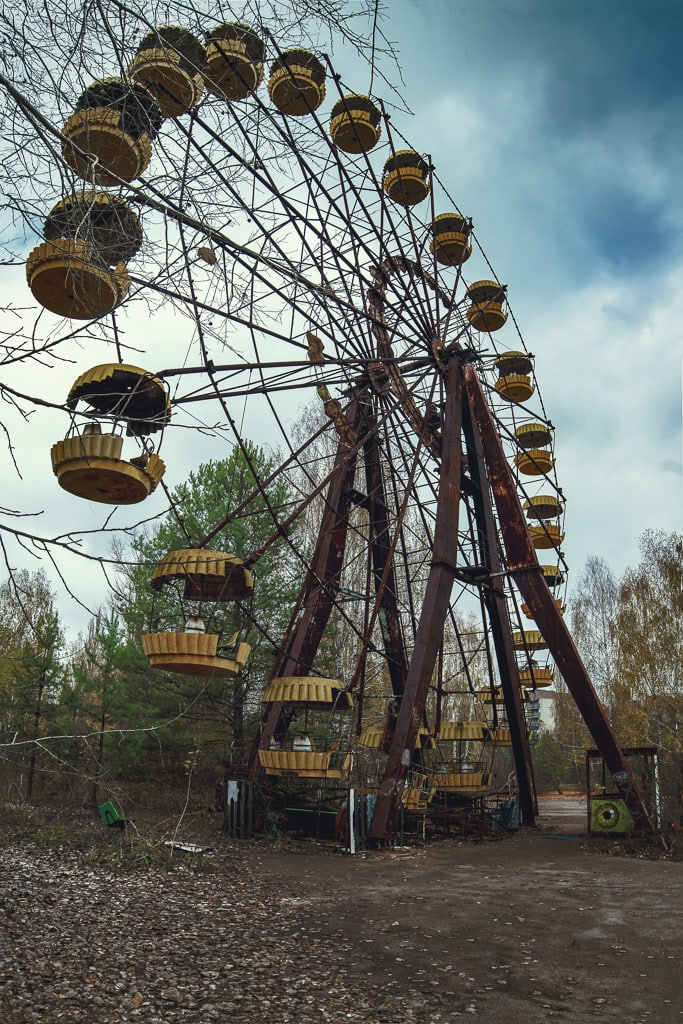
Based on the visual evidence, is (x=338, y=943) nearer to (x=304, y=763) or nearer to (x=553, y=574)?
(x=304, y=763)

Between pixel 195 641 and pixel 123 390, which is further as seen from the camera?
pixel 195 641

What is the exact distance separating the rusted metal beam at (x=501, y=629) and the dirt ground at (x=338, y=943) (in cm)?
438

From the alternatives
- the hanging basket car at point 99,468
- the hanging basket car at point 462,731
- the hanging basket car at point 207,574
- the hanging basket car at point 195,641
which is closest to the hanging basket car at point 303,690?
the hanging basket car at point 207,574

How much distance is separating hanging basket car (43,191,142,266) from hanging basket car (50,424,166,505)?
4.40 feet

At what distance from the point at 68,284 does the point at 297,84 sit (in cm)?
587

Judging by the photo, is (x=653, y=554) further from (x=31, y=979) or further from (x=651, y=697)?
(x=31, y=979)

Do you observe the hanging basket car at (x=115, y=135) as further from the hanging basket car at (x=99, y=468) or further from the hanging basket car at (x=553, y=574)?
the hanging basket car at (x=553, y=574)

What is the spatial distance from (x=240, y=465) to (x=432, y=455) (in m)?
6.49

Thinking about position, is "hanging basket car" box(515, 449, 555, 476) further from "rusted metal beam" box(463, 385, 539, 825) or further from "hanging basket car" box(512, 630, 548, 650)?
"hanging basket car" box(512, 630, 548, 650)

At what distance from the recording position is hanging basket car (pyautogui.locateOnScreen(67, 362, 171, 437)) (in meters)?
5.98

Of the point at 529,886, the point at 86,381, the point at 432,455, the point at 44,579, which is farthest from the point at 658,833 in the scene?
the point at 44,579

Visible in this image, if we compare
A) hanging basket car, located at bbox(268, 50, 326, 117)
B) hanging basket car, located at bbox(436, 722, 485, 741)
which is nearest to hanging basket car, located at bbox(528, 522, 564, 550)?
hanging basket car, located at bbox(436, 722, 485, 741)

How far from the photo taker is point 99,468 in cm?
539

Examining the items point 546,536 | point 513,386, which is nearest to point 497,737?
point 546,536
